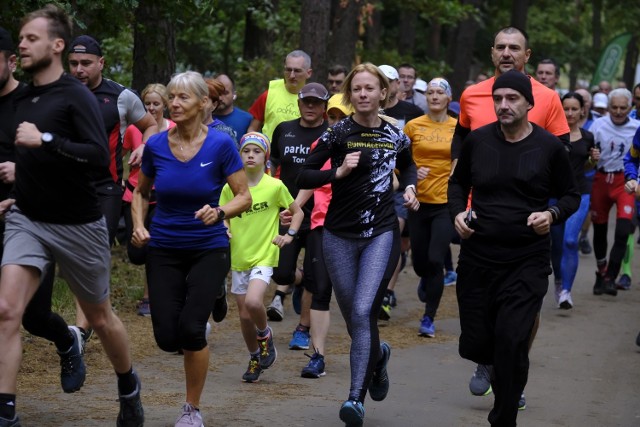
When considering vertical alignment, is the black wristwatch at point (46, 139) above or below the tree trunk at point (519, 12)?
above

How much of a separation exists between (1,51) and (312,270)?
380 centimetres

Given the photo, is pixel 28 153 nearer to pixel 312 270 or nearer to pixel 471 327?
pixel 471 327

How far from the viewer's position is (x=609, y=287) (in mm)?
15039

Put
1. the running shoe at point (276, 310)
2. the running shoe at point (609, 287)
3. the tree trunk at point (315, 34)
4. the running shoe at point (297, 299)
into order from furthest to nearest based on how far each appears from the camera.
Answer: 1. the tree trunk at point (315, 34)
2. the running shoe at point (609, 287)
3. the running shoe at point (297, 299)
4. the running shoe at point (276, 310)

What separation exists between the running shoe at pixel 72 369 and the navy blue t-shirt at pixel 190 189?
34.6 inches

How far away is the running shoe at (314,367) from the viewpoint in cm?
957

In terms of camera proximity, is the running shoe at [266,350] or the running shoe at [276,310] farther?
the running shoe at [276,310]

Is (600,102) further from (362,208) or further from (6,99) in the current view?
(6,99)

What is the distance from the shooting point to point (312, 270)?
10328mm

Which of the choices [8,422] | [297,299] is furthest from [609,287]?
[8,422]

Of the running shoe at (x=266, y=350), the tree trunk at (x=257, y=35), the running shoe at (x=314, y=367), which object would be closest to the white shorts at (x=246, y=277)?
the running shoe at (x=266, y=350)

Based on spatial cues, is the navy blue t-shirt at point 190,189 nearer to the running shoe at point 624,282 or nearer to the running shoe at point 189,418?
the running shoe at point 189,418

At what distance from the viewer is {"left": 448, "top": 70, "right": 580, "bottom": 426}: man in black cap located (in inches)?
288

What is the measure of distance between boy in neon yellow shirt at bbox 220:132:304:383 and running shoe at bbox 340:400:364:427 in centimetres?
181
